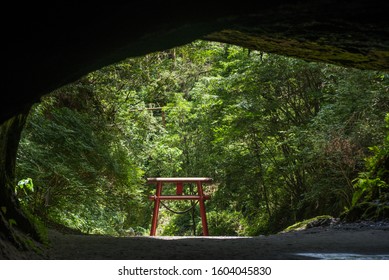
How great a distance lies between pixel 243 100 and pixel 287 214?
4.65m

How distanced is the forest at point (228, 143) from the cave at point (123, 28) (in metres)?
3.25

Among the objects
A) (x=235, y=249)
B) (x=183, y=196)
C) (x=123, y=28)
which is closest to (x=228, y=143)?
(x=183, y=196)

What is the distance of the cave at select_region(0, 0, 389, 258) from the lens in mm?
3125

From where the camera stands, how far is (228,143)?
18.3m

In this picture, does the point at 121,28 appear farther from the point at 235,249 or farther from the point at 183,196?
the point at 183,196

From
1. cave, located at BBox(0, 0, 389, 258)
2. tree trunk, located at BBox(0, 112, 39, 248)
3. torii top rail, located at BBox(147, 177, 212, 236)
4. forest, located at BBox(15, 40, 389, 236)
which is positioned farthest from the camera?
torii top rail, located at BBox(147, 177, 212, 236)

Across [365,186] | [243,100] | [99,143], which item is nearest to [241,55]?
[243,100]

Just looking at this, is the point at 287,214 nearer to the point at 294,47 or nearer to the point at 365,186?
the point at 365,186

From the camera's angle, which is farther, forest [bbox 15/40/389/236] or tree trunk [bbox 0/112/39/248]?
forest [bbox 15/40/389/236]

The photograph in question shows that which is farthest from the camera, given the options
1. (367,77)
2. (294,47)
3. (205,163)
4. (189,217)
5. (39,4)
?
(189,217)

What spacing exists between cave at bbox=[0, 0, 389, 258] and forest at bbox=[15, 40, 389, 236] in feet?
10.7

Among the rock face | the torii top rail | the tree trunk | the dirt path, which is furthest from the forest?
the rock face

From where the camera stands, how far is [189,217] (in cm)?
2423

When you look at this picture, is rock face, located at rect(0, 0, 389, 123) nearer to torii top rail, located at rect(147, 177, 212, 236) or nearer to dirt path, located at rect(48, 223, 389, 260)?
dirt path, located at rect(48, 223, 389, 260)
